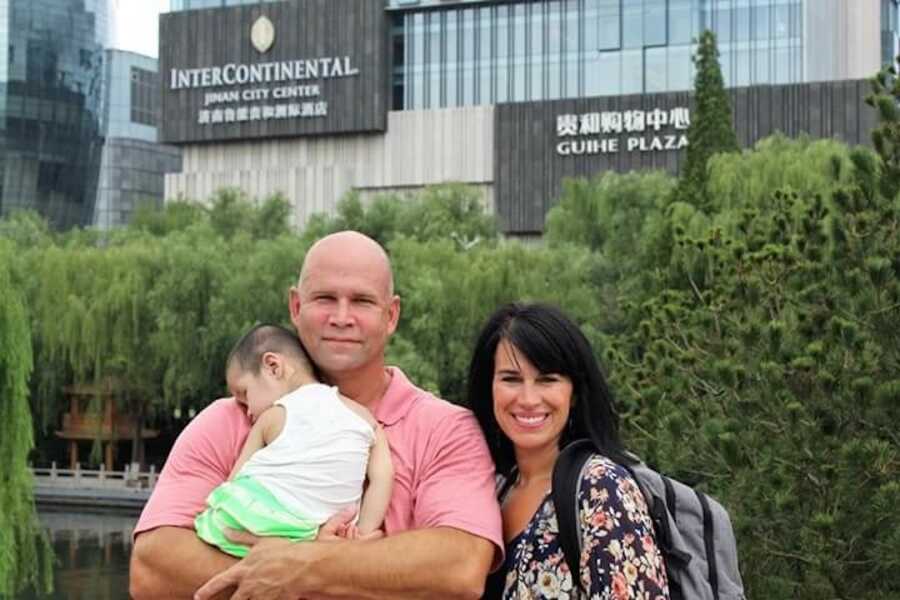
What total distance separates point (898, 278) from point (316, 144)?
1302 inches

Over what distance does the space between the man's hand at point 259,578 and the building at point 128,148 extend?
6072 cm

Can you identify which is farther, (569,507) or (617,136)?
(617,136)

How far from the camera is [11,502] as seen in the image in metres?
11.6

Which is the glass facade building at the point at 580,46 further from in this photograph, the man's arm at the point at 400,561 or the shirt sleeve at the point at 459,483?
the man's arm at the point at 400,561

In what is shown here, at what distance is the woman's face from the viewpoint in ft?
8.71

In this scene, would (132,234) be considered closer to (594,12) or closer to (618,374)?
(594,12)

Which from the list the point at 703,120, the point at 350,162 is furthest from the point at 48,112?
the point at 703,120

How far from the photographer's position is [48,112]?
58.5 meters

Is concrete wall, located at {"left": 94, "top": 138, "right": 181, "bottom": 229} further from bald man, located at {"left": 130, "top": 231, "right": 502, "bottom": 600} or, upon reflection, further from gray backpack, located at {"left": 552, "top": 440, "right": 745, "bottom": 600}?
gray backpack, located at {"left": 552, "top": 440, "right": 745, "bottom": 600}

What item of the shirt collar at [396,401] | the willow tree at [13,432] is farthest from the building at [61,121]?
the shirt collar at [396,401]

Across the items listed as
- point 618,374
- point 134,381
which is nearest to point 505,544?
point 618,374

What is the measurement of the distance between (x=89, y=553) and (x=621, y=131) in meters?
19.6

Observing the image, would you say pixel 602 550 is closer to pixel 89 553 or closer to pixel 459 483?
pixel 459 483

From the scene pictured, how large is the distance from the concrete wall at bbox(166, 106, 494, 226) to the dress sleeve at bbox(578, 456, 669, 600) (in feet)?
111
